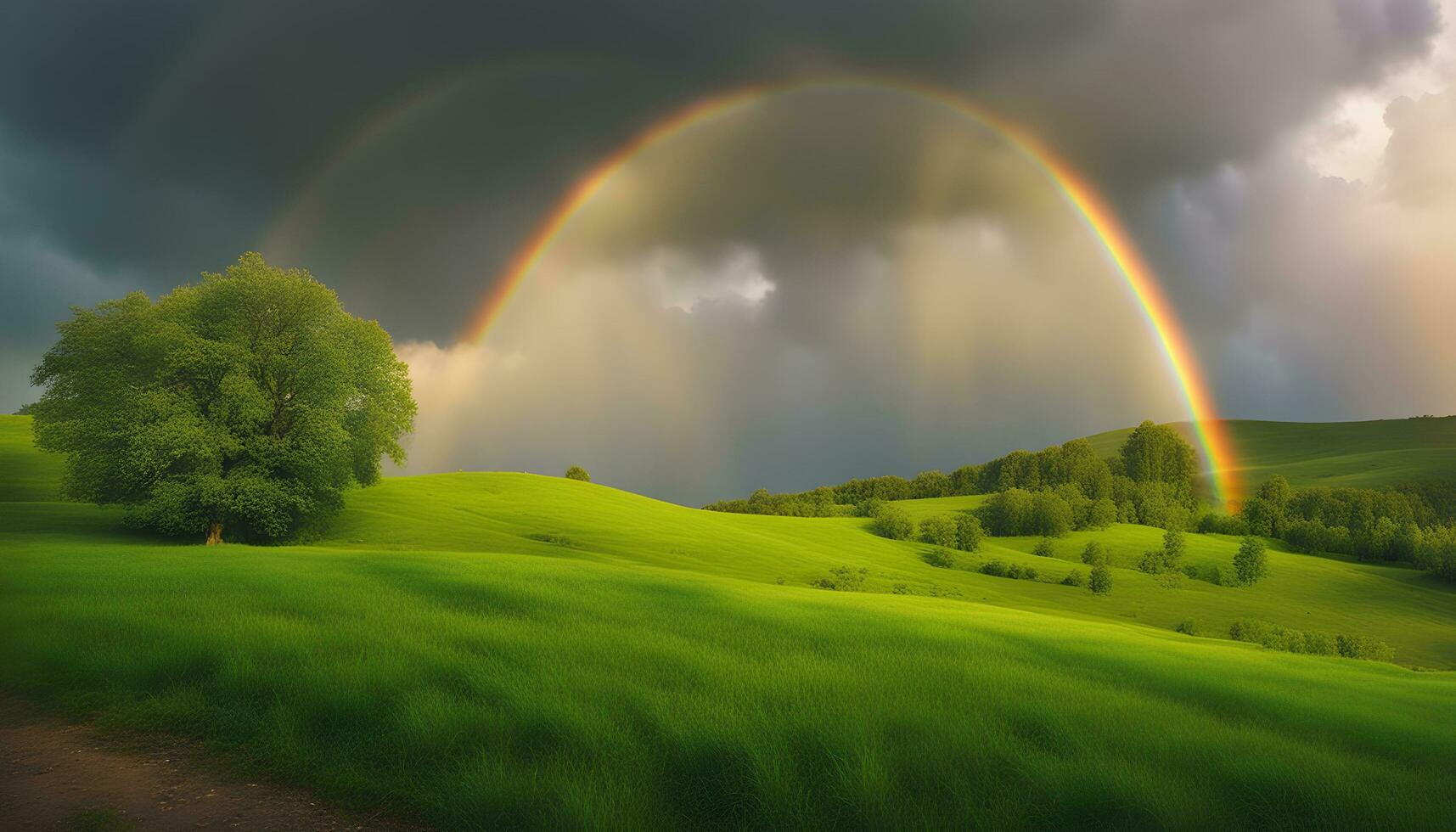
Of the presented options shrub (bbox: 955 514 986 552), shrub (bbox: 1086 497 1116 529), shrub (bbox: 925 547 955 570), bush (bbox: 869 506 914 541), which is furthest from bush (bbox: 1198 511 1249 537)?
shrub (bbox: 925 547 955 570)

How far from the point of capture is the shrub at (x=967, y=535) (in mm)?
111062

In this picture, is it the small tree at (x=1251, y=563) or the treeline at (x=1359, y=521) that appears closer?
the small tree at (x=1251, y=563)

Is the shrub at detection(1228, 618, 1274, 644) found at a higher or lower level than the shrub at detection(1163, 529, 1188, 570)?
lower

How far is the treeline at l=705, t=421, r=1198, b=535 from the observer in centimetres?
14238

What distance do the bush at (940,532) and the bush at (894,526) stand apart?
225 cm

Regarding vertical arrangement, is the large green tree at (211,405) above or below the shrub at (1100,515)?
above

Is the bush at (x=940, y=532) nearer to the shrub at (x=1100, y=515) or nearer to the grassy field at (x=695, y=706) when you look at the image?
the shrub at (x=1100, y=515)

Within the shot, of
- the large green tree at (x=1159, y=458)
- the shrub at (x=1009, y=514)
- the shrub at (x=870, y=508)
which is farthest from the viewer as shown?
the large green tree at (x=1159, y=458)

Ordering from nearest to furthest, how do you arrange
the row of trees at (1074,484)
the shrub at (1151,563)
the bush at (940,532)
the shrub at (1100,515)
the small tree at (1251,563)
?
the small tree at (1251,563) < the shrub at (1151,563) < the bush at (940,532) < the shrub at (1100,515) < the row of trees at (1074,484)

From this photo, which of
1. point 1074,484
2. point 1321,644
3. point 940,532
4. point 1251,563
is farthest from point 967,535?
point 1074,484

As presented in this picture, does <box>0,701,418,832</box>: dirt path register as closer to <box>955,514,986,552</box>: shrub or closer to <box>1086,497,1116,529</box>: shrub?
<box>955,514,986,552</box>: shrub

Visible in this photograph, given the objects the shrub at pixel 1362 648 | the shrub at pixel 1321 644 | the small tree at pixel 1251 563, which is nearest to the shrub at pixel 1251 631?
the shrub at pixel 1321 644

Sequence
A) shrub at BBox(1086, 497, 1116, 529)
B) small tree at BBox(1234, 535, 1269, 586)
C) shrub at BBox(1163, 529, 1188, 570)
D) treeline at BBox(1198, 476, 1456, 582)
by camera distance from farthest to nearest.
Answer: shrub at BBox(1086, 497, 1116, 529) < treeline at BBox(1198, 476, 1456, 582) < shrub at BBox(1163, 529, 1188, 570) < small tree at BBox(1234, 535, 1269, 586)

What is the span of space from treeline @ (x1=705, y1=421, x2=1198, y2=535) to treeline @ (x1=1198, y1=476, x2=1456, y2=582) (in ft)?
45.3
